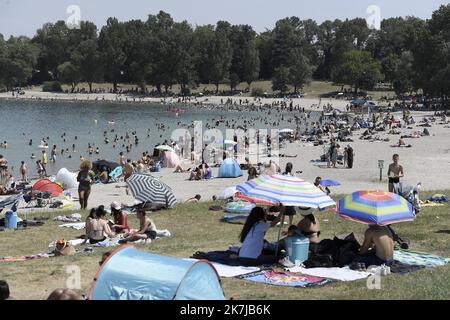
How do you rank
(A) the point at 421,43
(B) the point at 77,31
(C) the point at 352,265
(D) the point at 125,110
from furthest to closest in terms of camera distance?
(B) the point at 77,31 < (D) the point at 125,110 < (A) the point at 421,43 < (C) the point at 352,265

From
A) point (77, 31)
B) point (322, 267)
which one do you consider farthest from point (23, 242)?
point (77, 31)

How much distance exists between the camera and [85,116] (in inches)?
3438

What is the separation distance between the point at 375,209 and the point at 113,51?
116095 mm

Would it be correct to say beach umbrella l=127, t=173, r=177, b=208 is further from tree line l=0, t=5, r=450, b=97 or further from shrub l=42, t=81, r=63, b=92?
shrub l=42, t=81, r=63, b=92

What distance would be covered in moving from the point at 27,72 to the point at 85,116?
44932 mm

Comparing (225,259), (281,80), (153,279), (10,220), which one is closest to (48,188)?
(10,220)

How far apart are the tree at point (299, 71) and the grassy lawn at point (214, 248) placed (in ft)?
297

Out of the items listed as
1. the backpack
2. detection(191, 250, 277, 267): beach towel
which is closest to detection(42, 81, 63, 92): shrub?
the backpack

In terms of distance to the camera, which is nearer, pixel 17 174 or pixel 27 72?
pixel 17 174

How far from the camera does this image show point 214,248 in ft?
41.9

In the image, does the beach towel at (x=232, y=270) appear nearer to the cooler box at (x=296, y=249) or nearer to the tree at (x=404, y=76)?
the cooler box at (x=296, y=249)

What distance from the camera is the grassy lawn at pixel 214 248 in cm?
963

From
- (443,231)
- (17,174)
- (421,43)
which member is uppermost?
(421,43)

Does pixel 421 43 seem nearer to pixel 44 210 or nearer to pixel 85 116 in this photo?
pixel 85 116
